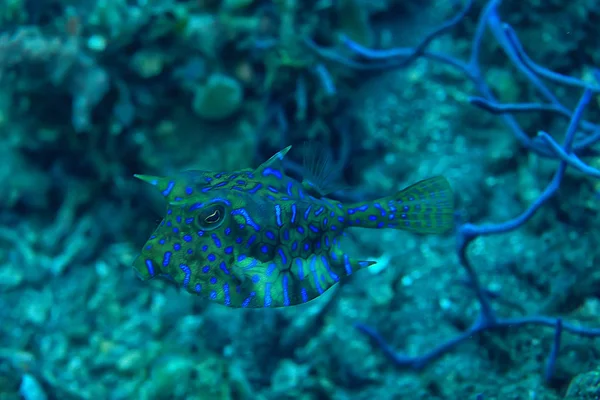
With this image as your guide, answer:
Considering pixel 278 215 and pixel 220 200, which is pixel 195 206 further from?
pixel 278 215

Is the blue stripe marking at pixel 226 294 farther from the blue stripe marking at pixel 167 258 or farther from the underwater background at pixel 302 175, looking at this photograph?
the underwater background at pixel 302 175

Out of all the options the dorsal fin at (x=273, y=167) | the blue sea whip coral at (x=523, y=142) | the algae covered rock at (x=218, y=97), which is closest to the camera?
the dorsal fin at (x=273, y=167)

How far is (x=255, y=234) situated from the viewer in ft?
6.97

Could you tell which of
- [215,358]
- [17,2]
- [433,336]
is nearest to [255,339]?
[215,358]

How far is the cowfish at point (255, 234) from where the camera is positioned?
6.59 ft

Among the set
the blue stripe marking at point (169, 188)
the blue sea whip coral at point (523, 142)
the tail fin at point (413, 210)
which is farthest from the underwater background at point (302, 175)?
the blue stripe marking at point (169, 188)

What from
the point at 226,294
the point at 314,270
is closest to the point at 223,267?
the point at 226,294

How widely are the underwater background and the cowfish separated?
754 millimetres

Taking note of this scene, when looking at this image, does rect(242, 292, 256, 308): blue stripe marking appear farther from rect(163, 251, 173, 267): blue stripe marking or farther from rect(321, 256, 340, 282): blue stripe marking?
rect(321, 256, 340, 282): blue stripe marking

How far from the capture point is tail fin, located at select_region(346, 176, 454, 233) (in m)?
2.55

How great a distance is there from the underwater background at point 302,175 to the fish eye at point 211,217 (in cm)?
146

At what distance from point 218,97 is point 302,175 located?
1.11 meters

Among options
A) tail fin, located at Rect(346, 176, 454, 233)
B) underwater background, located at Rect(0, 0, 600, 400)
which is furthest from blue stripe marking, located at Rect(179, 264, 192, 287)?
underwater background, located at Rect(0, 0, 600, 400)

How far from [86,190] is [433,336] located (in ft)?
12.1
